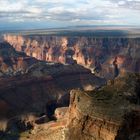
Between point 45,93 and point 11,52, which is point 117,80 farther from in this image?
point 11,52

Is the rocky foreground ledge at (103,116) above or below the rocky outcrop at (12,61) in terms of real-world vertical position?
above

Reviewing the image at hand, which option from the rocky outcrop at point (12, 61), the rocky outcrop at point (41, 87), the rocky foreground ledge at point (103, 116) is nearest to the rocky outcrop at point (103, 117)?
the rocky foreground ledge at point (103, 116)

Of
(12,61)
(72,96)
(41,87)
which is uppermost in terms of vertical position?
(72,96)

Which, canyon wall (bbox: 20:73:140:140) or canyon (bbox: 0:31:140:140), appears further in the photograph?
canyon (bbox: 0:31:140:140)

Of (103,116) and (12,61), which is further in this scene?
(12,61)

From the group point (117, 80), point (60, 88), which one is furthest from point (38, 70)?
point (117, 80)

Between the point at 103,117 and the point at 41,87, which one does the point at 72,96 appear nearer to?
the point at 103,117

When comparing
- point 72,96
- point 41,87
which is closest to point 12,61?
point 41,87

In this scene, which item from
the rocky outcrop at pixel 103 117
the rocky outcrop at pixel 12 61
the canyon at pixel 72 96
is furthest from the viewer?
Result: the rocky outcrop at pixel 12 61

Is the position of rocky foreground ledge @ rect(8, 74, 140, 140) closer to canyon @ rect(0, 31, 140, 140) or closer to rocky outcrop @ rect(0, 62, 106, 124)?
canyon @ rect(0, 31, 140, 140)

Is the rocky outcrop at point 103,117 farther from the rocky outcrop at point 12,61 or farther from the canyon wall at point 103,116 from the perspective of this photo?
the rocky outcrop at point 12,61

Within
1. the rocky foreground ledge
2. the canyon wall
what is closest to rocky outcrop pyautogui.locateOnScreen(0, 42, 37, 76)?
the rocky foreground ledge
